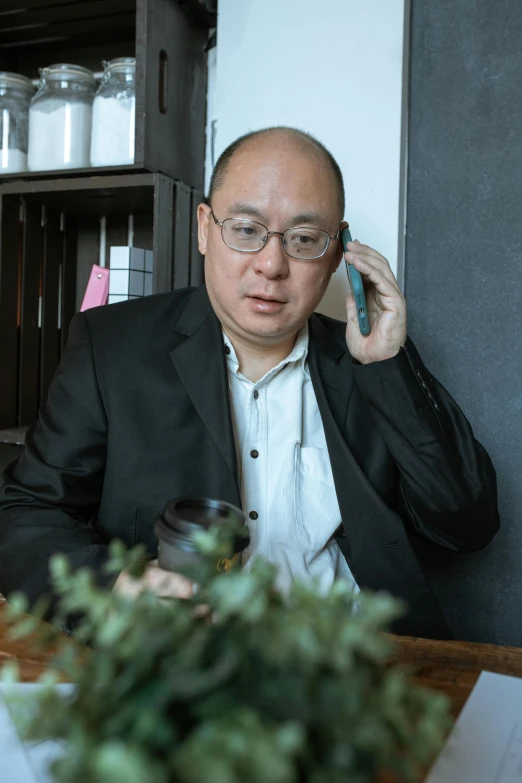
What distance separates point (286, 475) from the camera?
139cm

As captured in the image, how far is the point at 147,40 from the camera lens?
1709 mm

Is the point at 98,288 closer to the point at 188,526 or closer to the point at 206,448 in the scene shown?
the point at 206,448

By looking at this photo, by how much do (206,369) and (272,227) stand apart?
11.8 inches

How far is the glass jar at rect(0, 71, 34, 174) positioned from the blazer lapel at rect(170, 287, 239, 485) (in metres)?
0.80

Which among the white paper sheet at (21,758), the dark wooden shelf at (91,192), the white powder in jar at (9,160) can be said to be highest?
the white powder in jar at (9,160)

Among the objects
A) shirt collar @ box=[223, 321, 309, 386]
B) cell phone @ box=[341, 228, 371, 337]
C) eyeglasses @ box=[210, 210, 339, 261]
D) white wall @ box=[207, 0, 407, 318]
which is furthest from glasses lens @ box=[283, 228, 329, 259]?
white wall @ box=[207, 0, 407, 318]

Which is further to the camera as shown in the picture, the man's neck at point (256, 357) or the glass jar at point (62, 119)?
the glass jar at point (62, 119)

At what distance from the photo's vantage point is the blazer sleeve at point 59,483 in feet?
3.40

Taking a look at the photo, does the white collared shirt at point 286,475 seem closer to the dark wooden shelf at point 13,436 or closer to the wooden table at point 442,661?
the wooden table at point 442,661

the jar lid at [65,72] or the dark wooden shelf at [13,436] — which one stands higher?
the jar lid at [65,72]

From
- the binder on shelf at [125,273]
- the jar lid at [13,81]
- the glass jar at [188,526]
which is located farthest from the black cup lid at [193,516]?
the jar lid at [13,81]

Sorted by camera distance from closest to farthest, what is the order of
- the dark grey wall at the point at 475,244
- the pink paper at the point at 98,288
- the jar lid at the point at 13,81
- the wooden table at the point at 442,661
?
the wooden table at the point at 442,661
the dark grey wall at the point at 475,244
the pink paper at the point at 98,288
the jar lid at the point at 13,81

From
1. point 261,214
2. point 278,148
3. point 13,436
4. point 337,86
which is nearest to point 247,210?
point 261,214

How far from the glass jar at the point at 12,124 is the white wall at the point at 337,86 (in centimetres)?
56
